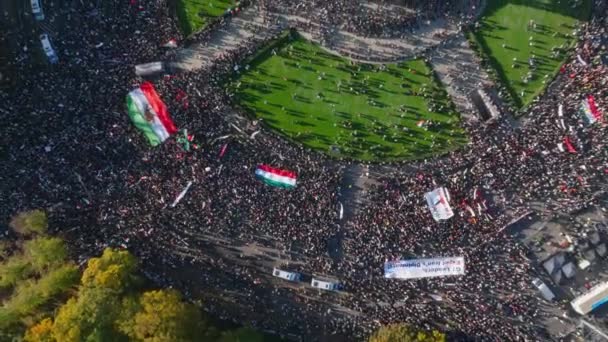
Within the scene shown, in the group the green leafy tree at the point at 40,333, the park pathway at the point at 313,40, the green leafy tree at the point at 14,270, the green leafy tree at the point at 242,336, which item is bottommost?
the green leafy tree at the point at 242,336

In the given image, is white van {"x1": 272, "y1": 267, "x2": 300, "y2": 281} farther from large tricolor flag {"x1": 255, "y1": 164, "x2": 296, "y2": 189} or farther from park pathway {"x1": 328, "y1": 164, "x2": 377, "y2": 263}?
large tricolor flag {"x1": 255, "y1": 164, "x2": 296, "y2": 189}

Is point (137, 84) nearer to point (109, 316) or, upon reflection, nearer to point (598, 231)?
point (109, 316)

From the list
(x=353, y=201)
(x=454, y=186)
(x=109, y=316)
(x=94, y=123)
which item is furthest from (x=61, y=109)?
(x=454, y=186)

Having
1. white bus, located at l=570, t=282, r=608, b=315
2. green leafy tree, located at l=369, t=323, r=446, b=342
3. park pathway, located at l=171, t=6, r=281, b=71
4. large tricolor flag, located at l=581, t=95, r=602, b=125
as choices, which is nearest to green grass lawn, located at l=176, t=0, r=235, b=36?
park pathway, located at l=171, t=6, r=281, b=71

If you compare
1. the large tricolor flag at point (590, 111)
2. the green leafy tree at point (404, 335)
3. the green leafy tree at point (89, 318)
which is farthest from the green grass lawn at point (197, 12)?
the large tricolor flag at point (590, 111)

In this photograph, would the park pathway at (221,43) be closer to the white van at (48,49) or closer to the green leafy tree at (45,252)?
Answer: the white van at (48,49)
